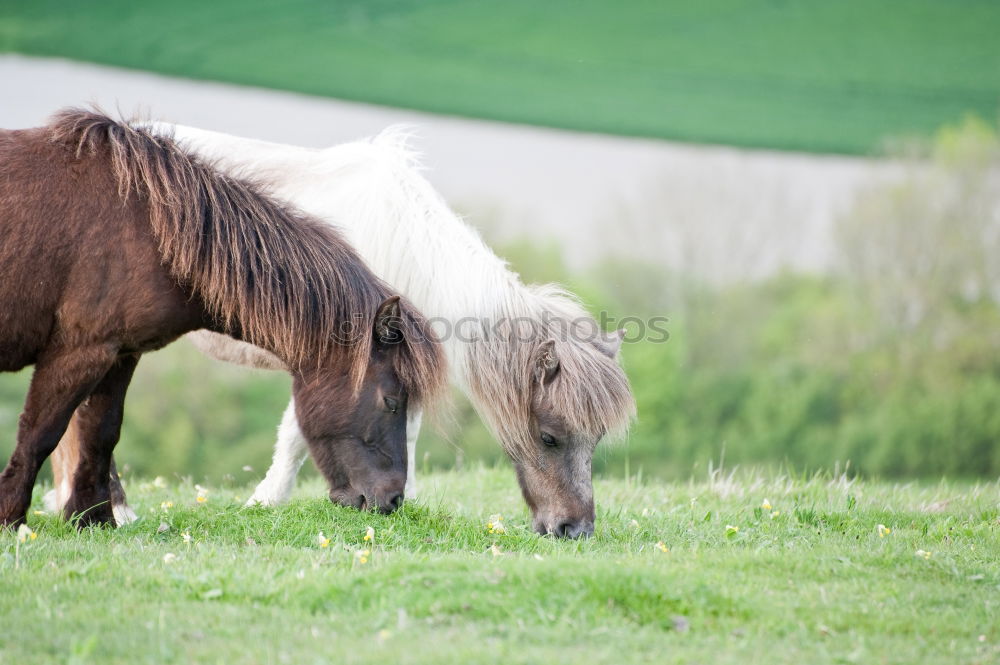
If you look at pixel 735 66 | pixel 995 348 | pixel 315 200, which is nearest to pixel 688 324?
pixel 995 348

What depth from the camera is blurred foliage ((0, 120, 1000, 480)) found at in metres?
32.3

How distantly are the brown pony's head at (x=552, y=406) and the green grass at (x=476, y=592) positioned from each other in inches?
13.1

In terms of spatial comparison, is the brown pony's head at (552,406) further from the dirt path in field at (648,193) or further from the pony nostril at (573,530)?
the dirt path in field at (648,193)

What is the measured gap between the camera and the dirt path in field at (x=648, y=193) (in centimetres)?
3466

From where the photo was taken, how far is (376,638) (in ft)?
12.5

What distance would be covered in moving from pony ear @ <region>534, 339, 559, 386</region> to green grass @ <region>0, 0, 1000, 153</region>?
20.0 meters

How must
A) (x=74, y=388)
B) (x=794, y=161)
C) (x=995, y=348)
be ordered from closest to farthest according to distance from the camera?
(x=74, y=388) < (x=995, y=348) < (x=794, y=161)

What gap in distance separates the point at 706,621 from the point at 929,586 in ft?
4.56

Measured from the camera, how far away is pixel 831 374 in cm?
3659

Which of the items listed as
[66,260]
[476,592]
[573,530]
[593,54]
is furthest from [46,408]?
[593,54]

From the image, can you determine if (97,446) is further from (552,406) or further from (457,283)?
(552,406)

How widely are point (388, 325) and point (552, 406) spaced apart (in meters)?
1.25

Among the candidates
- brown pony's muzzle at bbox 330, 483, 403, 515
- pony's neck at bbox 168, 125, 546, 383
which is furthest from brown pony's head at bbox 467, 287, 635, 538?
brown pony's muzzle at bbox 330, 483, 403, 515

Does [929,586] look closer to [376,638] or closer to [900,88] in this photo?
[376,638]
